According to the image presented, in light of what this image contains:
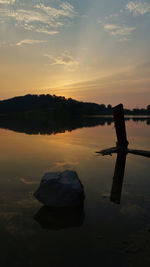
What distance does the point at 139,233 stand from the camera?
5000 mm

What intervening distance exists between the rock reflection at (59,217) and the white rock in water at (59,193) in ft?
0.62

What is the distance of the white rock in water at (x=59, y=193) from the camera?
6.34 m

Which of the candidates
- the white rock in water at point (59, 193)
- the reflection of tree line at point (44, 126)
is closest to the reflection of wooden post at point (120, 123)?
the white rock in water at point (59, 193)

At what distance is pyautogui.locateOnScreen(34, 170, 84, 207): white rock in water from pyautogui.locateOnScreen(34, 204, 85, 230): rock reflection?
7.4 inches

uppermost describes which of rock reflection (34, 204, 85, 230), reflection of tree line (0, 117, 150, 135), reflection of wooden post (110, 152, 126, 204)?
reflection of tree line (0, 117, 150, 135)

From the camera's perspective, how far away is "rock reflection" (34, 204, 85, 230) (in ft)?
17.9

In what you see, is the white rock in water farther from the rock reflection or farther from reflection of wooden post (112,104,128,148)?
reflection of wooden post (112,104,128,148)

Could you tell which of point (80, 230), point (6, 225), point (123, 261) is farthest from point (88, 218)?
point (6, 225)

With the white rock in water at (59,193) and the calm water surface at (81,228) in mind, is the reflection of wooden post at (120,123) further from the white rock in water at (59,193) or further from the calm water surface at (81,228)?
A: the white rock in water at (59,193)

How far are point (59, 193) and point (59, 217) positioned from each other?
2.56ft

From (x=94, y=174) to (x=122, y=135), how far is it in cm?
321

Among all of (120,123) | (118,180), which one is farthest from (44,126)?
(118,180)

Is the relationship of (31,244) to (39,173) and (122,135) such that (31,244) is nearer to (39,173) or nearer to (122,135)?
(39,173)

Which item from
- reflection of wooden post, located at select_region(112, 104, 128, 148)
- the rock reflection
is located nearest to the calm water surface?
the rock reflection
